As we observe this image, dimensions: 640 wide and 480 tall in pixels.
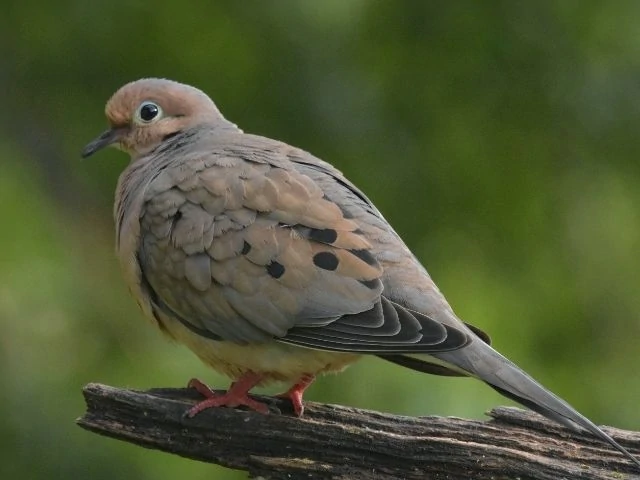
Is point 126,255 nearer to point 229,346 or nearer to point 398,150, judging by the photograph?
point 229,346

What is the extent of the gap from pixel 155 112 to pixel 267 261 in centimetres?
131

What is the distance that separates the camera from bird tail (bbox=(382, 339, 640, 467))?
358 centimetres

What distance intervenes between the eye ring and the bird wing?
0.73 m

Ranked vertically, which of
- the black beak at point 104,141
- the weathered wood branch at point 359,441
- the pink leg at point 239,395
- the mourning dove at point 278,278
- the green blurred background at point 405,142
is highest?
the green blurred background at point 405,142

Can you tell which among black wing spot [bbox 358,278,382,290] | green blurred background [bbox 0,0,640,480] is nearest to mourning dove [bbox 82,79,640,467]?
black wing spot [bbox 358,278,382,290]

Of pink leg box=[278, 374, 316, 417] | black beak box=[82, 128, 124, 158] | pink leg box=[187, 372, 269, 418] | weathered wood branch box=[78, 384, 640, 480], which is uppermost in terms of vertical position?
black beak box=[82, 128, 124, 158]

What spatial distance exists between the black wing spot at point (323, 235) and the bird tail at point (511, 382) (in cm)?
48

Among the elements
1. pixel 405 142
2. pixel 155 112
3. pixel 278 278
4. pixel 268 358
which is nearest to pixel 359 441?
pixel 268 358

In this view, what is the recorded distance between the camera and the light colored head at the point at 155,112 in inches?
203

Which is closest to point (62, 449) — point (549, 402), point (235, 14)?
point (235, 14)

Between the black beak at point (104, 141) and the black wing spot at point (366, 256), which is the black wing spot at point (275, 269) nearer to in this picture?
the black wing spot at point (366, 256)

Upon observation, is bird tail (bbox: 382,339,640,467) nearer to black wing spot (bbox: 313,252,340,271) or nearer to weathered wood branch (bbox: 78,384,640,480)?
weathered wood branch (bbox: 78,384,640,480)

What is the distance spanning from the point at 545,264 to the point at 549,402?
266 centimetres

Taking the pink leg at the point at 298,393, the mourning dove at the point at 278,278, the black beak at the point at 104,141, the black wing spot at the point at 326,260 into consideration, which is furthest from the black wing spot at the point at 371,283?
the black beak at the point at 104,141
